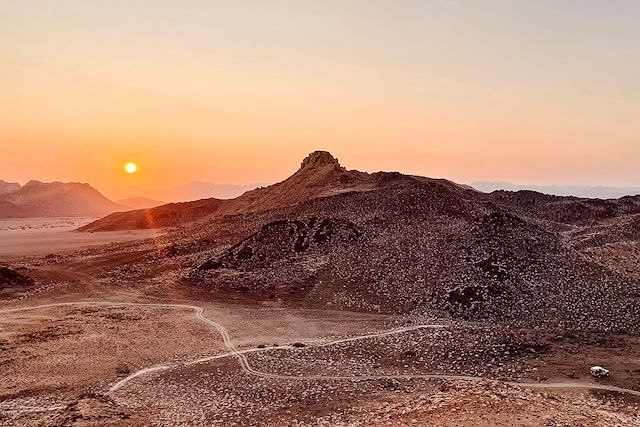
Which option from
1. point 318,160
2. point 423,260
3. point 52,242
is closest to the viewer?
point 423,260

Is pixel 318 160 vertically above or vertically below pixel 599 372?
above

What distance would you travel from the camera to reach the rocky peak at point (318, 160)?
378 ft

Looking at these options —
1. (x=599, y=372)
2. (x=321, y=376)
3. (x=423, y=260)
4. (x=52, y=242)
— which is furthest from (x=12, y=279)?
(x=599, y=372)

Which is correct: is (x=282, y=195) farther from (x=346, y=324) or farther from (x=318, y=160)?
(x=346, y=324)

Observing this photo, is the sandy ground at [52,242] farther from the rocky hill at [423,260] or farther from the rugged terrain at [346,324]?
the rocky hill at [423,260]

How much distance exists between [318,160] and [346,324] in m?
76.3

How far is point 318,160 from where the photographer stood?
385ft

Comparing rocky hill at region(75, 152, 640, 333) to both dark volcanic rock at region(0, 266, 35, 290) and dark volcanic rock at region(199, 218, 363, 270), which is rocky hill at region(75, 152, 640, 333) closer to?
dark volcanic rock at region(199, 218, 363, 270)

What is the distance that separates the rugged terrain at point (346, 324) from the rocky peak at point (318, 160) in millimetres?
32616

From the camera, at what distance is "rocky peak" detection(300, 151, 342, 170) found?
11526 cm

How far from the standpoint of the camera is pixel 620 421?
23906 millimetres

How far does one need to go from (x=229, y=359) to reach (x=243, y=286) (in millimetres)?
21479

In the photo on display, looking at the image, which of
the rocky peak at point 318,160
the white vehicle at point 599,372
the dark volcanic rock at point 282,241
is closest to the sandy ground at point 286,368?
the white vehicle at point 599,372

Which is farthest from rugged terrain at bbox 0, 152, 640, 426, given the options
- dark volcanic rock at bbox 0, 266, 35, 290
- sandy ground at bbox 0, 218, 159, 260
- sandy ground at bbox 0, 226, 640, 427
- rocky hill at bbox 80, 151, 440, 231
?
sandy ground at bbox 0, 218, 159, 260
